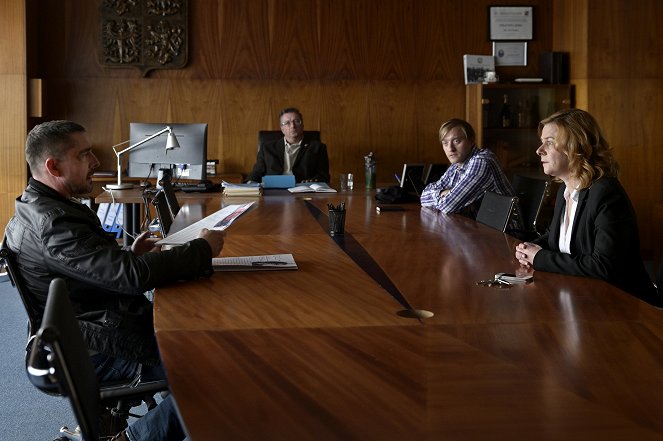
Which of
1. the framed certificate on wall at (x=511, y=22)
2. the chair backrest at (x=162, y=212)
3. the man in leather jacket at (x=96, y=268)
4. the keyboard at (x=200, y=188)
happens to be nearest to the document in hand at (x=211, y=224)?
the chair backrest at (x=162, y=212)

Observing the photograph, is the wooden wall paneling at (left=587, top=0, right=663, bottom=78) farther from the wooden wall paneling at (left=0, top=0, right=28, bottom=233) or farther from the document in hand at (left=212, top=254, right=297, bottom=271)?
the document in hand at (left=212, top=254, right=297, bottom=271)

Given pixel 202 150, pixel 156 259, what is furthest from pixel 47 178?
pixel 202 150

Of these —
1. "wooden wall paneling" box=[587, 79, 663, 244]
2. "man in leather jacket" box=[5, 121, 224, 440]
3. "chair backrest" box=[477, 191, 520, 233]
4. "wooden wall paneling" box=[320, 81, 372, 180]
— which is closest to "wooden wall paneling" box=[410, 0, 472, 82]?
"wooden wall paneling" box=[320, 81, 372, 180]

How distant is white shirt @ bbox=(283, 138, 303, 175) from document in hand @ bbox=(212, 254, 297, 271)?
408 centimetres

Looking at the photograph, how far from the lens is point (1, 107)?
7.21m

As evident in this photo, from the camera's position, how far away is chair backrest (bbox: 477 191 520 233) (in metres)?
3.93

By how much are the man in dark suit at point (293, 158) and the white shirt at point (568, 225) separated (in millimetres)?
3738

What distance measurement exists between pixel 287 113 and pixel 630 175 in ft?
10.3

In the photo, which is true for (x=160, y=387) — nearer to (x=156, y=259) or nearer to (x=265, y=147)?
(x=156, y=259)

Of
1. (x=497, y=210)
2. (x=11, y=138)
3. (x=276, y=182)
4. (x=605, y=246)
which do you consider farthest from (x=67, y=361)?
(x=11, y=138)

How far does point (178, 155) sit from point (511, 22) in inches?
154

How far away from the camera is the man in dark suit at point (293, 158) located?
22.7 feet

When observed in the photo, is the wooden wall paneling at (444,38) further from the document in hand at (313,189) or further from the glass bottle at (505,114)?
the document in hand at (313,189)

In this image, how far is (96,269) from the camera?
241 centimetres
